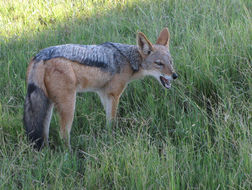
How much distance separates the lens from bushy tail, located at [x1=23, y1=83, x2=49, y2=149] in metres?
4.15

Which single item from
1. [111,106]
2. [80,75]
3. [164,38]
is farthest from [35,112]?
[164,38]

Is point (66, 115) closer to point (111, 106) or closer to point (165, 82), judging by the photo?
point (111, 106)

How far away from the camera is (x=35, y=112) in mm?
4250

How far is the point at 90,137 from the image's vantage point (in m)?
4.43

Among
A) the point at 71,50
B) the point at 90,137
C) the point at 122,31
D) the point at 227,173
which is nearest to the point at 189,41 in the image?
the point at 122,31

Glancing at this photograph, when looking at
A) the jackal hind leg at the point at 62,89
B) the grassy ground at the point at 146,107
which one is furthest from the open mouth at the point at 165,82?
the jackal hind leg at the point at 62,89

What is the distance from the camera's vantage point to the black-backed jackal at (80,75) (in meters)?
4.30

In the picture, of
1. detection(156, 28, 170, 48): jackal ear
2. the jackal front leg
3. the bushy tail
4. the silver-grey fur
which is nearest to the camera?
the bushy tail

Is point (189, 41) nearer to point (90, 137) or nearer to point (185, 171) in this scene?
point (90, 137)

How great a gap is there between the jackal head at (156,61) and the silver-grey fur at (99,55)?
0.12m

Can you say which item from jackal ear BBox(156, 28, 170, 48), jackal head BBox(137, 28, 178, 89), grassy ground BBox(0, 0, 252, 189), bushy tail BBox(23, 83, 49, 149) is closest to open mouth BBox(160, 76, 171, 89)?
jackal head BBox(137, 28, 178, 89)

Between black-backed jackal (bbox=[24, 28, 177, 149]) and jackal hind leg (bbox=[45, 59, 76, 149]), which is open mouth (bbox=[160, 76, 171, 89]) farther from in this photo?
jackal hind leg (bbox=[45, 59, 76, 149])

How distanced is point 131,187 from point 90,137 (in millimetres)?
1227

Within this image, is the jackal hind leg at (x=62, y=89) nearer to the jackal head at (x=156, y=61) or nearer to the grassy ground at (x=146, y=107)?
the grassy ground at (x=146, y=107)
